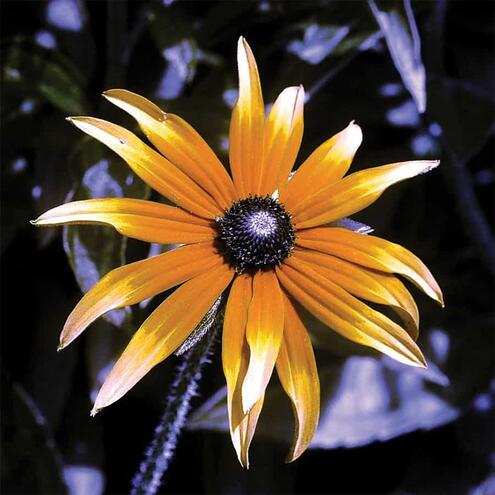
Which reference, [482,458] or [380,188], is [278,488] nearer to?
[482,458]

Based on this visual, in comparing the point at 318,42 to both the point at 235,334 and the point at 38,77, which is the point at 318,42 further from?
the point at 235,334

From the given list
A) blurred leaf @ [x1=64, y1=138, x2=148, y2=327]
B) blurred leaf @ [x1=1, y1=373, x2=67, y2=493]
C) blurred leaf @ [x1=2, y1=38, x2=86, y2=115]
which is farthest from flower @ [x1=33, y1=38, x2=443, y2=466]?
blurred leaf @ [x1=1, y1=373, x2=67, y2=493]

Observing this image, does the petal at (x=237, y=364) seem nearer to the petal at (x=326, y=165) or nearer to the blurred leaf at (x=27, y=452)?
the petal at (x=326, y=165)

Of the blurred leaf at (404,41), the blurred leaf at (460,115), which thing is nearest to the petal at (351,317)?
the blurred leaf at (404,41)

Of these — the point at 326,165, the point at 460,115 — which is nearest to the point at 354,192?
the point at 326,165

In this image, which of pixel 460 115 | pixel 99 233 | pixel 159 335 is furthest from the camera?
pixel 460 115

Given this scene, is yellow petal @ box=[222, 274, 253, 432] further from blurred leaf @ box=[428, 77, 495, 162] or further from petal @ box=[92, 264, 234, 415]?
blurred leaf @ box=[428, 77, 495, 162]

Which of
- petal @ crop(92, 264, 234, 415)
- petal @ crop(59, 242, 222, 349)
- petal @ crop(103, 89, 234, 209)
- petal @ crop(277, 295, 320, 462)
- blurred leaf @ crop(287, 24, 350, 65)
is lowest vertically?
petal @ crop(277, 295, 320, 462)
